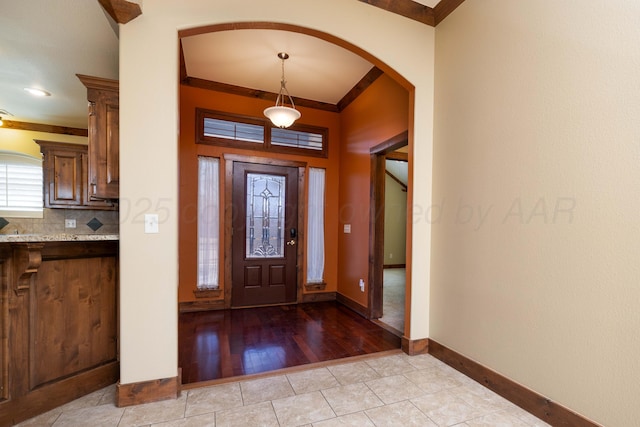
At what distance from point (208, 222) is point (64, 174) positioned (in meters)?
2.14

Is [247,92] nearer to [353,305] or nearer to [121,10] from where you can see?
[121,10]

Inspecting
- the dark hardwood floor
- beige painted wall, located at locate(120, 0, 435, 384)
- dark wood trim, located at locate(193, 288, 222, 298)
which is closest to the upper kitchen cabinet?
beige painted wall, located at locate(120, 0, 435, 384)

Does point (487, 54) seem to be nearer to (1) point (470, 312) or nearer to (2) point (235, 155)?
(1) point (470, 312)

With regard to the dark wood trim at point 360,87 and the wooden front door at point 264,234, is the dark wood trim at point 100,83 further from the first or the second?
the dark wood trim at point 360,87

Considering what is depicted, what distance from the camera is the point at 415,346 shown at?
8.71 ft

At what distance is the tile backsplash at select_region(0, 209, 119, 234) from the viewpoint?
4480 mm

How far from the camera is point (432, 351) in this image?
2.65 metres

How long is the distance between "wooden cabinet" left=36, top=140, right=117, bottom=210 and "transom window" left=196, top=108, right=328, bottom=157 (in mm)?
1783

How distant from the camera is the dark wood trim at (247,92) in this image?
12.8 feet

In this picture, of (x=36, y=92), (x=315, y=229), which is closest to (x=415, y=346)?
(x=315, y=229)

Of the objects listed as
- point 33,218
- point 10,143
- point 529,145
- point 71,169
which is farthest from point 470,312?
point 10,143

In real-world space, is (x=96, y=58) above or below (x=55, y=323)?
above

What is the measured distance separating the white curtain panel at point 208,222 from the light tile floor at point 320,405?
1.94 m

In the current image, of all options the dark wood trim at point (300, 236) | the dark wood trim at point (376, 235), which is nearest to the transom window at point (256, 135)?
the dark wood trim at point (300, 236)
